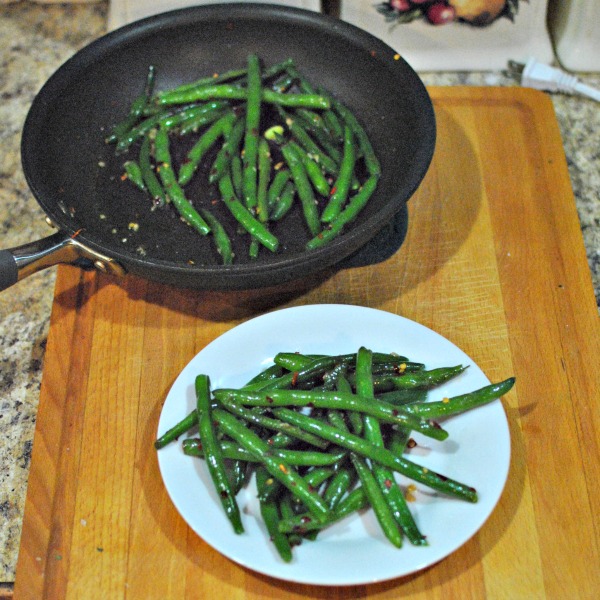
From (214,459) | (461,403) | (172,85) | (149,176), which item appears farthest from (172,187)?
(461,403)

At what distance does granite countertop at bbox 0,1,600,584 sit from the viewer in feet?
6.77

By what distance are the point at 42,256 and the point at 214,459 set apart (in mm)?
710

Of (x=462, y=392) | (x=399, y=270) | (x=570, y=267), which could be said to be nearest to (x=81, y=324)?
(x=399, y=270)

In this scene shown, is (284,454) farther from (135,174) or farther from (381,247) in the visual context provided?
(135,174)

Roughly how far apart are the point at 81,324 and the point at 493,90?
1.70 m

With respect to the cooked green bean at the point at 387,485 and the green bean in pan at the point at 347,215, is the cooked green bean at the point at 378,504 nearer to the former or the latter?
the cooked green bean at the point at 387,485

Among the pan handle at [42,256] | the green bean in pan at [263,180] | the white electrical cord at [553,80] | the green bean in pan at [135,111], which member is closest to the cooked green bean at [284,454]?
the pan handle at [42,256]

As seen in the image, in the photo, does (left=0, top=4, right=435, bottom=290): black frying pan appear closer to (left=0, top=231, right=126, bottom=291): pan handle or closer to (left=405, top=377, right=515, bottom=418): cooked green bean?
(left=0, top=231, right=126, bottom=291): pan handle

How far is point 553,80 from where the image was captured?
2879 mm

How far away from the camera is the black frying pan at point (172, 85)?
1922 millimetres

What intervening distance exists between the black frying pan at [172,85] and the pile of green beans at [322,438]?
0.31 m

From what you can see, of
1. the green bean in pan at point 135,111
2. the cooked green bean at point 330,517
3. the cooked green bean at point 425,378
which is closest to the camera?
the cooked green bean at point 330,517

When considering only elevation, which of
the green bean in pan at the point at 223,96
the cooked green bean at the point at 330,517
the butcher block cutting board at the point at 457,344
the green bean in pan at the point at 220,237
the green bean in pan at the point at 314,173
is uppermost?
the green bean in pan at the point at 223,96

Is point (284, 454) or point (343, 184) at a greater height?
point (343, 184)
